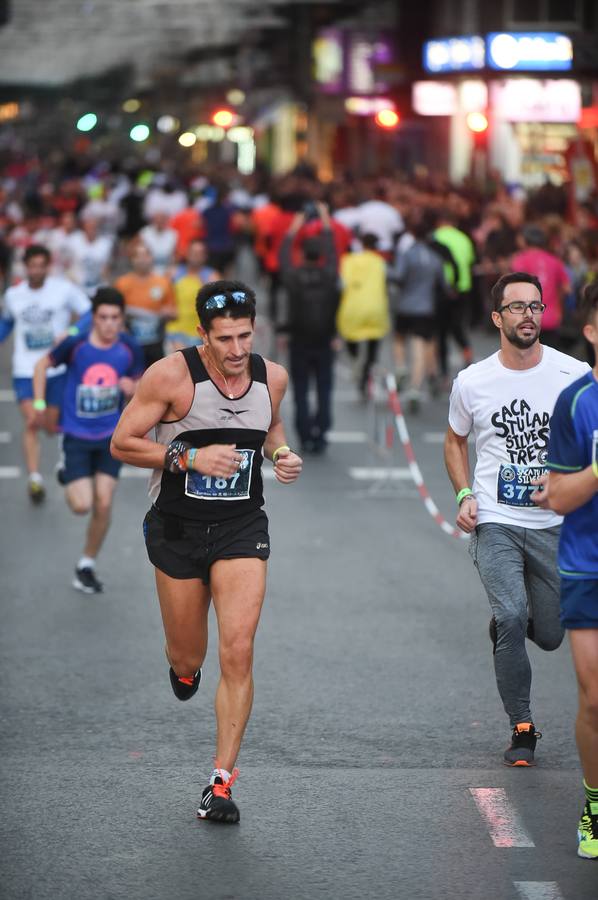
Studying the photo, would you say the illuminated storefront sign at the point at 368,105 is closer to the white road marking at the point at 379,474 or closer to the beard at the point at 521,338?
the white road marking at the point at 379,474

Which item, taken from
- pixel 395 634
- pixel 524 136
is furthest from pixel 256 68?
pixel 395 634

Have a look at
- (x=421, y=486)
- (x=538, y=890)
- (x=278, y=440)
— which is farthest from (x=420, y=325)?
(x=538, y=890)

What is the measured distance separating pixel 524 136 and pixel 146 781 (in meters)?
31.9

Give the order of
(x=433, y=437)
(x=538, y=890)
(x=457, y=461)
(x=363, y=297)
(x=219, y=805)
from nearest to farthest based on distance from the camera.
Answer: (x=538, y=890) → (x=219, y=805) → (x=457, y=461) → (x=433, y=437) → (x=363, y=297)

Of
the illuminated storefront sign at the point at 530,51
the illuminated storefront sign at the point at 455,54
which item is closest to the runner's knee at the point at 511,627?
the illuminated storefront sign at the point at 530,51

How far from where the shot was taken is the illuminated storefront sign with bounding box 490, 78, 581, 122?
104 feet

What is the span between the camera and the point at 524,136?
3716cm

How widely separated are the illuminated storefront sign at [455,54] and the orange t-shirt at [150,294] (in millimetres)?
19375

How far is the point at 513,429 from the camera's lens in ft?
23.0

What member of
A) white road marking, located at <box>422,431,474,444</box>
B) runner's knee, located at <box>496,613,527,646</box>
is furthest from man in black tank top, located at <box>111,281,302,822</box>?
white road marking, located at <box>422,431,474,444</box>

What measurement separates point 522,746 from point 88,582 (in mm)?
4104

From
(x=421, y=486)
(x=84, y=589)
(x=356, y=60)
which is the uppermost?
(x=356, y=60)

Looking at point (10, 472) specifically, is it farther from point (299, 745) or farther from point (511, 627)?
point (511, 627)

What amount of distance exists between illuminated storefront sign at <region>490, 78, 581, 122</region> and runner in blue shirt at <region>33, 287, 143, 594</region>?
22446 mm
